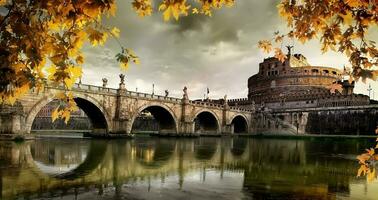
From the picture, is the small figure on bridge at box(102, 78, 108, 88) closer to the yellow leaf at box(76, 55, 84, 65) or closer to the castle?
the yellow leaf at box(76, 55, 84, 65)

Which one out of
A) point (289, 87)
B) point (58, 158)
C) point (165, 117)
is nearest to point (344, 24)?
point (58, 158)

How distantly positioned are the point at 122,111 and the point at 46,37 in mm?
42120

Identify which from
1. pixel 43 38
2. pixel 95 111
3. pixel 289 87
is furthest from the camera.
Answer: pixel 289 87

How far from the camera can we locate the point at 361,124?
197 feet

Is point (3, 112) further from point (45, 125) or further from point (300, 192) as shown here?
point (45, 125)

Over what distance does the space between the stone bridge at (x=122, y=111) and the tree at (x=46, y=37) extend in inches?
670

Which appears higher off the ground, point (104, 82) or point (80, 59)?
point (104, 82)

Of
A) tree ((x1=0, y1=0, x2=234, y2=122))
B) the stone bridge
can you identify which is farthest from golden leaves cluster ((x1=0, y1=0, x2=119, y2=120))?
the stone bridge

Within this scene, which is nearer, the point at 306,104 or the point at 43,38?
the point at 43,38

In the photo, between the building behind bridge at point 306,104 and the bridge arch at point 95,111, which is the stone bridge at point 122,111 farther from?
the building behind bridge at point 306,104

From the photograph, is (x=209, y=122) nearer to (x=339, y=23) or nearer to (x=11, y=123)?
(x=11, y=123)

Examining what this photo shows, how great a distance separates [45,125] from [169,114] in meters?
56.0

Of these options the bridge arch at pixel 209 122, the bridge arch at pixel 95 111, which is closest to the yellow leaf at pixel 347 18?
the bridge arch at pixel 95 111

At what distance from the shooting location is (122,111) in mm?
45375
